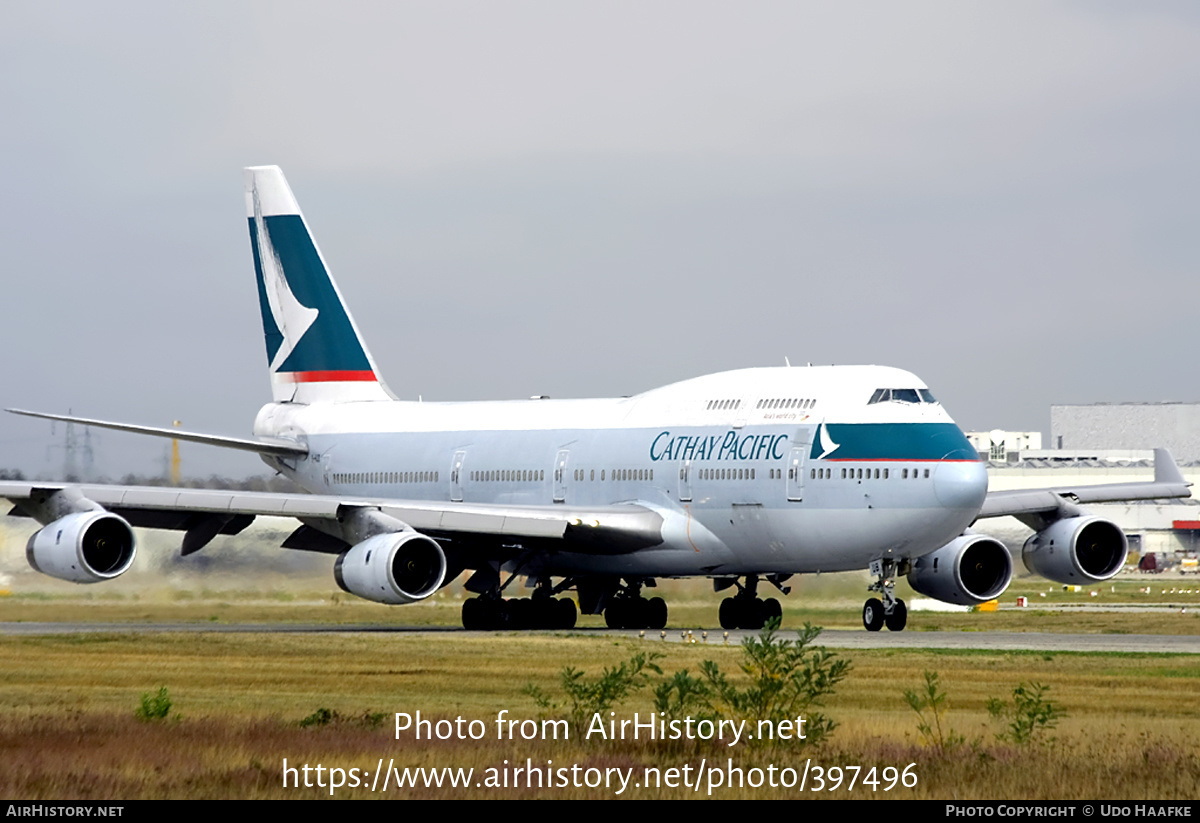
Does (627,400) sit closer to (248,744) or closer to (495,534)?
(495,534)

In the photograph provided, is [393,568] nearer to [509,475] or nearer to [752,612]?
[509,475]

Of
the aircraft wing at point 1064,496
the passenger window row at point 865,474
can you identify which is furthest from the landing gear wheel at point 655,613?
the aircraft wing at point 1064,496

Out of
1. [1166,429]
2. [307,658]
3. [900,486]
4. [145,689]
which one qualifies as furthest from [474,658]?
[1166,429]

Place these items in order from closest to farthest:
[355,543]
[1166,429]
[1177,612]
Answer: [355,543], [1177,612], [1166,429]

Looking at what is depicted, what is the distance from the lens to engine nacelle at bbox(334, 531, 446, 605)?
34.4 meters

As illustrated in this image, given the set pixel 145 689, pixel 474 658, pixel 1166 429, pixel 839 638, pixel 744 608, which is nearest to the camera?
pixel 145 689

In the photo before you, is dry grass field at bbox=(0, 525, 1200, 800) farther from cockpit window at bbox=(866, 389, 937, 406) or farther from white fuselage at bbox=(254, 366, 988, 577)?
cockpit window at bbox=(866, 389, 937, 406)

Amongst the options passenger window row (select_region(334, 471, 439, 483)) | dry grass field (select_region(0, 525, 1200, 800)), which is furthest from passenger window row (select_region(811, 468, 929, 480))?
passenger window row (select_region(334, 471, 439, 483))

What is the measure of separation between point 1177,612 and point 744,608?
13.3 meters

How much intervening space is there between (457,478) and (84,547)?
429 inches

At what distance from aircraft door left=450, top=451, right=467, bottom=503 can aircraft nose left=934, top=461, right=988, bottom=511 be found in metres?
13.1

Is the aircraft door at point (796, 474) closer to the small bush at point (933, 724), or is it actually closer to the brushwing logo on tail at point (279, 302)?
the small bush at point (933, 724)

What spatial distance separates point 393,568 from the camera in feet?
113

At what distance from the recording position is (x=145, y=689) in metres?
23.4
